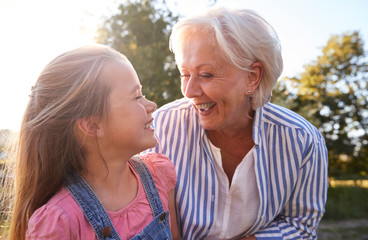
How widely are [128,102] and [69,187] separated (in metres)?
0.45

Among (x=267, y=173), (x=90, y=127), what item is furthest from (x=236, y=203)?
(x=90, y=127)

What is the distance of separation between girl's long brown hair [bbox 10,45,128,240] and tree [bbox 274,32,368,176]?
50.8ft

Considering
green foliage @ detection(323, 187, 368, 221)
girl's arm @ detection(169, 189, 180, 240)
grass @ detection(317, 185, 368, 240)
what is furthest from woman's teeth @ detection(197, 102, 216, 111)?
green foliage @ detection(323, 187, 368, 221)

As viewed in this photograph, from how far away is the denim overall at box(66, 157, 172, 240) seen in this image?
162cm

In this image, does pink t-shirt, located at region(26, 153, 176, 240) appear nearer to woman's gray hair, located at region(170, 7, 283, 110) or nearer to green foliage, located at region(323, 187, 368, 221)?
woman's gray hair, located at region(170, 7, 283, 110)

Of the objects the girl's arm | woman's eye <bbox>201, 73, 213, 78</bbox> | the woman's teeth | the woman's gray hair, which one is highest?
the woman's gray hair

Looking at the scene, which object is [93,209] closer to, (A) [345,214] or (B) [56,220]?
(B) [56,220]

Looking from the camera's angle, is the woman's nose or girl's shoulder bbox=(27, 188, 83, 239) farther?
the woman's nose

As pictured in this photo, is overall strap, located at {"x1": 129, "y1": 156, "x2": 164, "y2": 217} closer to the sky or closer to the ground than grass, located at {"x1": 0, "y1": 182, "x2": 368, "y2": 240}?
closer to the sky

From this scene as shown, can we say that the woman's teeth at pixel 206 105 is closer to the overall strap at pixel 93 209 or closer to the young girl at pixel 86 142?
the young girl at pixel 86 142

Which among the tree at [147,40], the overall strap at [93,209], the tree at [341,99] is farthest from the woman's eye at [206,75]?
the tree at [341,99]

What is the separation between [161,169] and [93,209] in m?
0.55

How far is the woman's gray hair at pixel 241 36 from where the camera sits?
2.34m

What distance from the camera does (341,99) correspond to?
1767cm
